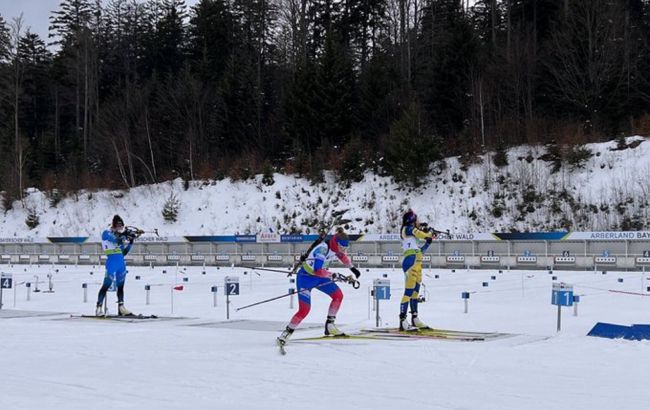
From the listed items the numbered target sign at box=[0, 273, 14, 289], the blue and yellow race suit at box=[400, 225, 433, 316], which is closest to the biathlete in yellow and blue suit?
the blue and yellow race suit at box=[400, 225, 433, 316]

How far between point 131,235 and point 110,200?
4924 cm

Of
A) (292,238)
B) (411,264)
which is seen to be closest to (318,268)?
(411,264)

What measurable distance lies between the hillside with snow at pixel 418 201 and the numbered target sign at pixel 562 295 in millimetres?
31737

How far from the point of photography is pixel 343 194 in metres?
56.9

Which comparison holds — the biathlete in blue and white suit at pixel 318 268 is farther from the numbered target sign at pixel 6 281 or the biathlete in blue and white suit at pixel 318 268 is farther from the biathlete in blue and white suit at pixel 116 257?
the numbered target sign at pixel 6 281

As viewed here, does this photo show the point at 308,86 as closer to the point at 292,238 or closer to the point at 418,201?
the point at 418,201

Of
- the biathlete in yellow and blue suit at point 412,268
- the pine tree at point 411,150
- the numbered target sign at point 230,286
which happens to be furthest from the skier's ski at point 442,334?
the pine tree at point 411,150

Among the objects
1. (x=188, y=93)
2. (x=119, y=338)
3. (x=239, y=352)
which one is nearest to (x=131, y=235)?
(x=119, y=338)

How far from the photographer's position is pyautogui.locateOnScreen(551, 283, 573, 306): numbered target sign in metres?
15.3

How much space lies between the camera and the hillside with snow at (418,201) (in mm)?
47812

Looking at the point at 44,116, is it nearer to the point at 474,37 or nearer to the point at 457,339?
the point at 474,37

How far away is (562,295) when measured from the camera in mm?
15328

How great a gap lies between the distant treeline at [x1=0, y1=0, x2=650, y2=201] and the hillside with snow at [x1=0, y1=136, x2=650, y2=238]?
1.48m

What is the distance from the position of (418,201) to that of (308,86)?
13391mm
